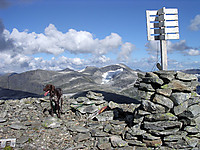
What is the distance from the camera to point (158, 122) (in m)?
9.12

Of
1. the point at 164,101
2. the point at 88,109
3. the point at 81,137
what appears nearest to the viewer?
the point at 164,101

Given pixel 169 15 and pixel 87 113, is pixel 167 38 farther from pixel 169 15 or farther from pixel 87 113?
pixel 87 113

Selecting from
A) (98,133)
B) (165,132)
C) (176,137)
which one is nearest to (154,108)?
(165,132)

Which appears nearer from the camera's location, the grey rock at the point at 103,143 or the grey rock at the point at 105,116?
the grey rock at the point at 103,143

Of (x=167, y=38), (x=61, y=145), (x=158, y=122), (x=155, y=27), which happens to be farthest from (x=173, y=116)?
(x=61, y=145)

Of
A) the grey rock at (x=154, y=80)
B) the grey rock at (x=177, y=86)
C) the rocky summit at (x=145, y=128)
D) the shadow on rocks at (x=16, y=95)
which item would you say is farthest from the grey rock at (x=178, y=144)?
the shadow on rocks at (x=16, y=95)

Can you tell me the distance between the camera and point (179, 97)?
372 inches

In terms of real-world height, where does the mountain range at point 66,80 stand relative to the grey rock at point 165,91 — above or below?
above

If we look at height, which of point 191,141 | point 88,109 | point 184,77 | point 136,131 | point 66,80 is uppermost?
point 66,80

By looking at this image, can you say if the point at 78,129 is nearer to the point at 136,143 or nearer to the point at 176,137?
the point at 136,143

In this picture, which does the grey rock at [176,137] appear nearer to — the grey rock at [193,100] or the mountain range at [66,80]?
the grey rock at [193,100]

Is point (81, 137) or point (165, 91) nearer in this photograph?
point (165, 91)

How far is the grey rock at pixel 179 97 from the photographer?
30.9 ft

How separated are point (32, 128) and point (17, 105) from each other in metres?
5.76
